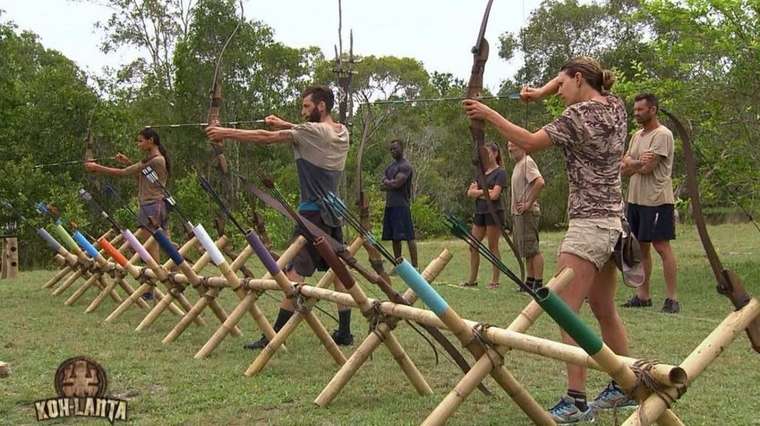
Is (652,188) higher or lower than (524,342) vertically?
higher

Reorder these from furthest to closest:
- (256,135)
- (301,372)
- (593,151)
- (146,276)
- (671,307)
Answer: (146,276) → (671,307) → (256,135) → (301,372) → (593,151)

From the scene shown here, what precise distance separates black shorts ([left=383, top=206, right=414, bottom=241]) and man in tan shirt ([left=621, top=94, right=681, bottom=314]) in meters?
3.00

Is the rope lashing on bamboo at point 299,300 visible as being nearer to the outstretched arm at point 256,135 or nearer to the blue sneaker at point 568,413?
the outstretched arm at point 256,135

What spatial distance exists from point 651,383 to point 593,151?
3.77 ft

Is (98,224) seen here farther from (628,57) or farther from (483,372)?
(628,57)

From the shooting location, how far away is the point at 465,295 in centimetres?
743

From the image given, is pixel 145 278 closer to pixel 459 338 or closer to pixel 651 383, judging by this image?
pixel 459 338

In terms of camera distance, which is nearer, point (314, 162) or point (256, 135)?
point (256, 135)

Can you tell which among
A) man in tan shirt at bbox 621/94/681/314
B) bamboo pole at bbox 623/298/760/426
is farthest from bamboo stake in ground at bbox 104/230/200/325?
bamboo pole at bbox 623/298/760/426

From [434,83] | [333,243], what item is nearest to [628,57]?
[434,83]

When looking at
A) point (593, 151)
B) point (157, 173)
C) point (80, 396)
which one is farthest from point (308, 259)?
point (157, 173)

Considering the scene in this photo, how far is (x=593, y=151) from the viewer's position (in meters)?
3.34

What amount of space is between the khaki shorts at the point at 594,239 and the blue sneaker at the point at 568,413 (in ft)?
1.87

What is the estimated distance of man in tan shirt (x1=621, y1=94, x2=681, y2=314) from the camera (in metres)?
6.14
